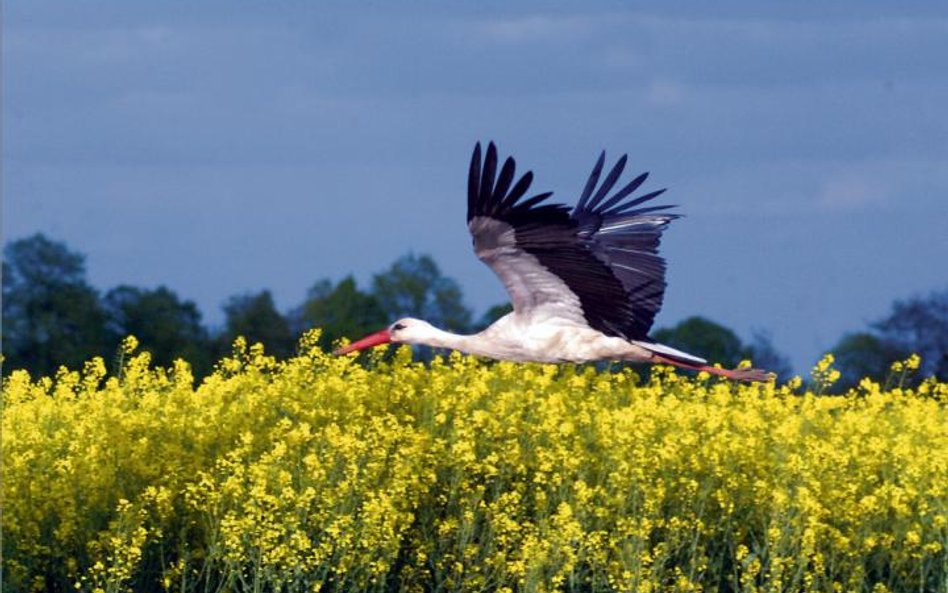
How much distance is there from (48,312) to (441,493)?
18464 mm

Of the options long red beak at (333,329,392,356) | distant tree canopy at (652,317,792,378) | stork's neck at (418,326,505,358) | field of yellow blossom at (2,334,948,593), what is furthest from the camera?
distant tree canopy at (652,317,792,378)

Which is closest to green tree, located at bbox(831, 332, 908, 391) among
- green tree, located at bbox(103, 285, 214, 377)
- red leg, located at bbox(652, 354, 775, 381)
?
green tree, located at bbox(103, 285, 214, 377)

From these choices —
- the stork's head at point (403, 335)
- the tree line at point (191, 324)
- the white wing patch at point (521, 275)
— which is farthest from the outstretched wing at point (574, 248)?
the tree line at point (191, 324)

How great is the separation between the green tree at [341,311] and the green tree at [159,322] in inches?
63.2

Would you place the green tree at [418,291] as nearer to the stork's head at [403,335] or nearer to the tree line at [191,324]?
the tree line at [191,324]

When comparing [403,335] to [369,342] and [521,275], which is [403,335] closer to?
[369,342]

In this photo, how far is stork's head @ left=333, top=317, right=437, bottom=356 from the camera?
8773 mm

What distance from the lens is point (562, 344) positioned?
8.41 metres

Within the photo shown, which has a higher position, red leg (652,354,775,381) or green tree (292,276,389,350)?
green tree (292,276,389,350)

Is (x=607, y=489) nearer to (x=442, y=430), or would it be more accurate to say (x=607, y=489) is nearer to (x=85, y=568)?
(x=442, y=430)

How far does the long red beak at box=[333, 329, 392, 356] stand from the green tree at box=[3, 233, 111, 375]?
13.7 metres

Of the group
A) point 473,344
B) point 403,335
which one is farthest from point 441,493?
point 403,335

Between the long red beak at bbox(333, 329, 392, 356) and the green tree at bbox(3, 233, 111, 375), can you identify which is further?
the green tree at bbox(3, 233, 111, 375)

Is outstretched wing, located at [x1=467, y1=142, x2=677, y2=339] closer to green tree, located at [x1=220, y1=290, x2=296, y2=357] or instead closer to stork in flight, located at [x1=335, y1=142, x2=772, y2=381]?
stork in flight, located at [x1=335, y1=142, x2=772, y2=381]
